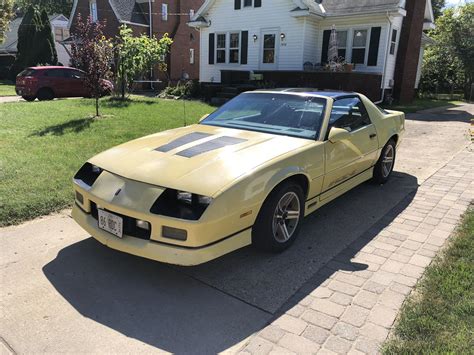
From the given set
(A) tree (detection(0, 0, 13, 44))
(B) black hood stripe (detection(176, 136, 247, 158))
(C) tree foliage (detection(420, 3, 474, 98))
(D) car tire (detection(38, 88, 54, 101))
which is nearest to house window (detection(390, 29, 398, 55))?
(C) tree foliage (detection(420, 3, 474, 98))

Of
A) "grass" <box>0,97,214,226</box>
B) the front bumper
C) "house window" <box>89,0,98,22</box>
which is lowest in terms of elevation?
"grass" <box>0,97,214,226</box>

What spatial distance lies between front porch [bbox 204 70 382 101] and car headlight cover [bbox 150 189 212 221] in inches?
548

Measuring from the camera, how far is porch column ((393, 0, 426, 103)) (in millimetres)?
18000

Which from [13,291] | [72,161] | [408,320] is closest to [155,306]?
[13,291]

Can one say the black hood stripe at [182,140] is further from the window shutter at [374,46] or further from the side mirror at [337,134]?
the window shutter at [374,46]

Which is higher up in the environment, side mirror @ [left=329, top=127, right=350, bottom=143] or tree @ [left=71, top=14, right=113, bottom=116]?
tree @ [left=71, top=14, right=113, bottom=116]

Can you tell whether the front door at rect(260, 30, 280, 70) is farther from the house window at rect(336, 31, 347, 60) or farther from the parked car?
the parked car

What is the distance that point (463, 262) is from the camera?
3543mm

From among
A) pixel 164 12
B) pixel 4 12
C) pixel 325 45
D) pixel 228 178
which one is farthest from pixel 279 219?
pixel 164 12

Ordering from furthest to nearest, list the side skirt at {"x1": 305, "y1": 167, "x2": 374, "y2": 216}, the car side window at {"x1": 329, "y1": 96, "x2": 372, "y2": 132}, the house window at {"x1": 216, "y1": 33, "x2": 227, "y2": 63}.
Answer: the house window at {"x1": 216, "y1": 33, "x2": 227, "y2": 63}, the car side window at {"x1": 329, "y1": 96, "x2": 372, "y2": 132}, the side skirt at {"x1": 305, "y1": 167, "x2": 374, "y2": 216}

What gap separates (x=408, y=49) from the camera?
18172 mm

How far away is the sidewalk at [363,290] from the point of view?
2.60 metres

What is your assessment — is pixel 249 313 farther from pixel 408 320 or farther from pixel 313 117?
pixel 313 117

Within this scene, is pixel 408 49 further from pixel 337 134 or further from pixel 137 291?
pixel 137 291
